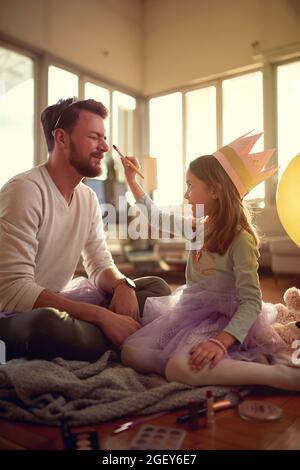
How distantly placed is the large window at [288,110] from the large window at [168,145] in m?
1.28

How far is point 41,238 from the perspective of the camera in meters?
1.31

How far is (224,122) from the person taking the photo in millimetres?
4840

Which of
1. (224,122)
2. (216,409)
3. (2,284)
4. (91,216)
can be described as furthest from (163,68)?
(216,409)

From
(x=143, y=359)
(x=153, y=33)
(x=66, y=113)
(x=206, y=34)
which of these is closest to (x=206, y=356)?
(x=143, y=359)

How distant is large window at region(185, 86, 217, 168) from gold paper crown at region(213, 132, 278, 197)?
12.5 ft

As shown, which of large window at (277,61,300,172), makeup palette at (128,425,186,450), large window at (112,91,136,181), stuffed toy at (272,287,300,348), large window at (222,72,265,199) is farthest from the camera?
large window at (112,91,136,181)

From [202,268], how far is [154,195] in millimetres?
4033

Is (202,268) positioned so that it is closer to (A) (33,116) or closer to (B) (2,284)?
(B) (2,284)

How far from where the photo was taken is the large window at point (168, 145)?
17.2 feet

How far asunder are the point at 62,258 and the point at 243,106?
3.91 metres

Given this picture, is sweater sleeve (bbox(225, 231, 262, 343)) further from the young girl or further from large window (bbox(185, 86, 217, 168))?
large window (bbox(185, 86, 217, 168))

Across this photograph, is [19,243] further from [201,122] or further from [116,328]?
[201,122]

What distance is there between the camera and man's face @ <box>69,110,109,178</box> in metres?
1.40

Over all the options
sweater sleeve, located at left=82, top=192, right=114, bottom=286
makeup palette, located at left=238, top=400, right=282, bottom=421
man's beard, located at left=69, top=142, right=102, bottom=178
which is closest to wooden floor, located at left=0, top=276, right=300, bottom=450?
makeup palette, located at left=238, top=400, right=282, bottom=421
